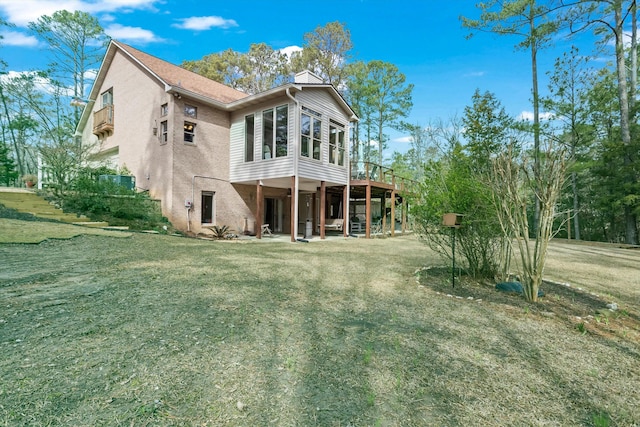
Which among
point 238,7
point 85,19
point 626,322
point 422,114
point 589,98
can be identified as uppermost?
point 85,19

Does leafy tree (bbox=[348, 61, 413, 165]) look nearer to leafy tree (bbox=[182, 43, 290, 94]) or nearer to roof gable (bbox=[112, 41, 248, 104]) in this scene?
leafy tree (bbox=[182, 43, 290, 94])

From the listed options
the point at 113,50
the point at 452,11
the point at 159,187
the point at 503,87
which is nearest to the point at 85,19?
the point at 113,50

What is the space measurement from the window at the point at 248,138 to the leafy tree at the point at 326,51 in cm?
1363

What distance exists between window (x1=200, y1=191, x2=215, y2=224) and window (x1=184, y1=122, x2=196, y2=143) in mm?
2185

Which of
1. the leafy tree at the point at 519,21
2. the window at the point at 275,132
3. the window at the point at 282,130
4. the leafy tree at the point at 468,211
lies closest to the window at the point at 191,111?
the window at the point at 275,132

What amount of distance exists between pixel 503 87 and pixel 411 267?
57.9 ft

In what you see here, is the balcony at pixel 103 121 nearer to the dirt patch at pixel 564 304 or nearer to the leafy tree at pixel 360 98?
the leafy tree at pixel 360 98

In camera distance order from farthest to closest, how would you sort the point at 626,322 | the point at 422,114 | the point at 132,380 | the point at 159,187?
the point at 422,114, the point at 159,187, the point at 626,322, the point at 132,380

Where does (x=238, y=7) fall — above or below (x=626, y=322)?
above

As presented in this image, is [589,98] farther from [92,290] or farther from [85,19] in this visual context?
[85,19]

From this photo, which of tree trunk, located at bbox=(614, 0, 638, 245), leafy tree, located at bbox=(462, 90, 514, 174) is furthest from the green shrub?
tree trunk, located at bbox=(614, 0, 638, 245)

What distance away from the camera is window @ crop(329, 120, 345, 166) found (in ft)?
44.5

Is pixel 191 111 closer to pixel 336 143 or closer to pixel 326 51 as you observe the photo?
pixel 336 143

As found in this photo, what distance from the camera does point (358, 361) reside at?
2400mm
